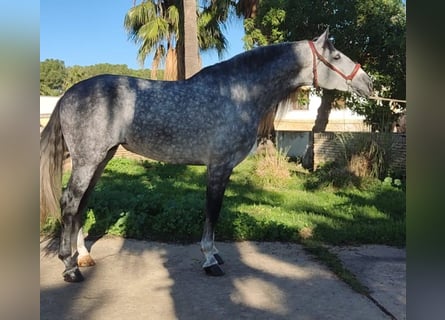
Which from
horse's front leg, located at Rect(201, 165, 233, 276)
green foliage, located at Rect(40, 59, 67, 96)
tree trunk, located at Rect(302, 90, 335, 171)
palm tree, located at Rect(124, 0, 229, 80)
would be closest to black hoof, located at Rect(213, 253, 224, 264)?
horse's front leg, located at Rect(201, 165, 233, 276)

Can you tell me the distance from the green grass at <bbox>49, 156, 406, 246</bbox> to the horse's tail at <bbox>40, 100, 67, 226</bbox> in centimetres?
161

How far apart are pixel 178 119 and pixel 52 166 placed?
→ 1.24m

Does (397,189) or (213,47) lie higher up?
(213,47)

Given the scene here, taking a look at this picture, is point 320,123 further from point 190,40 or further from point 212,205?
point 212,205

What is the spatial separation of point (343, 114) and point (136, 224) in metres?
16.0

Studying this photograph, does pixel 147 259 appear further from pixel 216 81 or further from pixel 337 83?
pixel 337 83

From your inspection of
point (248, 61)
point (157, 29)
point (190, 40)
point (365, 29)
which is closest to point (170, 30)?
point (157, 29)

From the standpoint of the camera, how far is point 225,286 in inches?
144

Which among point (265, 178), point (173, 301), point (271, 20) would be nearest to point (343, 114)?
point (271, 20)

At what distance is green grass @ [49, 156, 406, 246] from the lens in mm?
5270

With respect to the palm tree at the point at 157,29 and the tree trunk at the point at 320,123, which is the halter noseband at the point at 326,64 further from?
the palm tree at the point at 157,29

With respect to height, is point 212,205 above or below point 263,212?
above
